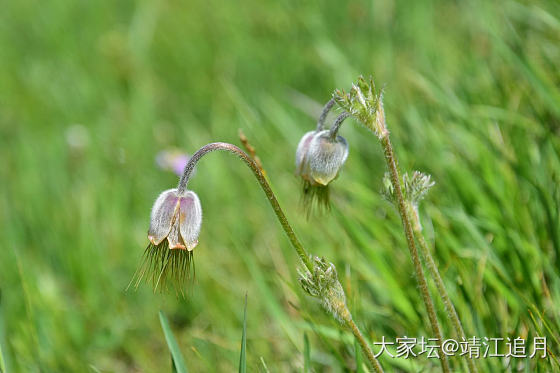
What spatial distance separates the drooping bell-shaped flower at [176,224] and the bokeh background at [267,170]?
0.40 meters

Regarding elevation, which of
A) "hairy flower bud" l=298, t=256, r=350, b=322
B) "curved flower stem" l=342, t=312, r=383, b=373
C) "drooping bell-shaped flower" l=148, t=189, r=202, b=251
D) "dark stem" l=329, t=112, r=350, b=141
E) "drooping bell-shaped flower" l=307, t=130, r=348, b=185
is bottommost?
"curved flower stem" l=342, t=312, r=383, b=373

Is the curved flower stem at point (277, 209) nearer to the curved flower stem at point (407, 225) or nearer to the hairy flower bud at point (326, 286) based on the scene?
the hairy flower bud at point (326, 286)

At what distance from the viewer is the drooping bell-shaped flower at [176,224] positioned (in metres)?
1.54

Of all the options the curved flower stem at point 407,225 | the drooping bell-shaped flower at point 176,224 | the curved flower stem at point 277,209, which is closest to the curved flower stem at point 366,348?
the curved flower stem at point 277,209

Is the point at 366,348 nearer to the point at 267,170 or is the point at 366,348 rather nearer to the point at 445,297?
the point at 445,297

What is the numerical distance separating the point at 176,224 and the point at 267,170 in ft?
5.75

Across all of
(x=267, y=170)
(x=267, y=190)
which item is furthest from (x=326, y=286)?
(x=267, y=170)

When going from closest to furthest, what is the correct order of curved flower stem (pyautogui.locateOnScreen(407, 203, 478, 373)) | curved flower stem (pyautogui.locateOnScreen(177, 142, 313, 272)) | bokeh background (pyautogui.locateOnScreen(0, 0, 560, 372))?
1. curved flower stem (pyautogui.locateOnScreen(177, 142, 313, 272))
2. curved flower stem (pyautogui.locateOnScreen(407, 203, 478, 373))
3. bokeh background (pyautogui.locateOnScreen(0, 0, 560, 372))

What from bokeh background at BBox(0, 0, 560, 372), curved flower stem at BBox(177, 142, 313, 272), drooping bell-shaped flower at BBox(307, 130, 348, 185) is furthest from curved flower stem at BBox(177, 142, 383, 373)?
bokeh background at BBox(0, 0, 560, 372)

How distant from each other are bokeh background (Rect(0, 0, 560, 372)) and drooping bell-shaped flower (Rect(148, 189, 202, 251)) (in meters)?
0.40

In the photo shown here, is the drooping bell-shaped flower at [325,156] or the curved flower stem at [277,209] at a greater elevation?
the drooping bell-shaped flower at [325,156]

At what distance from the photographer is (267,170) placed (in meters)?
3.28

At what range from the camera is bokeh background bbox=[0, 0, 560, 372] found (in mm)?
2133

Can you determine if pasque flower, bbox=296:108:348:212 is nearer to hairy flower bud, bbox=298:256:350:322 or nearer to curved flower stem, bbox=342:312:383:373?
hairy flower bud, bbox=298:256:350:322
